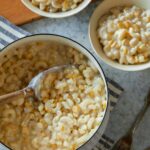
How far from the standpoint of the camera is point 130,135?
1198mm

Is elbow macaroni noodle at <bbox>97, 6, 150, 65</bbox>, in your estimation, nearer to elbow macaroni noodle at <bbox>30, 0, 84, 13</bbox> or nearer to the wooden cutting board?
elbow macaroni noodle at <bbox>30, 0, 84, 13</bbox>

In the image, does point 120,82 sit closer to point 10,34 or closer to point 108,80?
point 108,80

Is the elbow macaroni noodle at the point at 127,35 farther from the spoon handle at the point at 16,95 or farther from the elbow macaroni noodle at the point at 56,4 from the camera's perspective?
the spoon handle at the point at 16,95

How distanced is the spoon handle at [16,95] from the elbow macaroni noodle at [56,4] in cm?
22

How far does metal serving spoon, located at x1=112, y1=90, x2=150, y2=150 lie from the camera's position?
46.4 inches

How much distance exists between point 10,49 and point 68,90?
169 mm

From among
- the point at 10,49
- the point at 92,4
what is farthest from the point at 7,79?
the point at 92,4

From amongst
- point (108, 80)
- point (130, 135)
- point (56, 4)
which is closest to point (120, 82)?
point (108, 80)

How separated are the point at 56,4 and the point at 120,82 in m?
0.25

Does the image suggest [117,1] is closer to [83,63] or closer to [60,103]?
[83,63]

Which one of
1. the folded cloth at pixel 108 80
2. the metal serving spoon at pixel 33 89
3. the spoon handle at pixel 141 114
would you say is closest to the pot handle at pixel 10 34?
the folded cloth at pixel 108 80

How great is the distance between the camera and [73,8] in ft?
4.16

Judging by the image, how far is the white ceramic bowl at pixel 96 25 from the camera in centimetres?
121

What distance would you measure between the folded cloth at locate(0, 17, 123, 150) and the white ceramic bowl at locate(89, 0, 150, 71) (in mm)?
69
